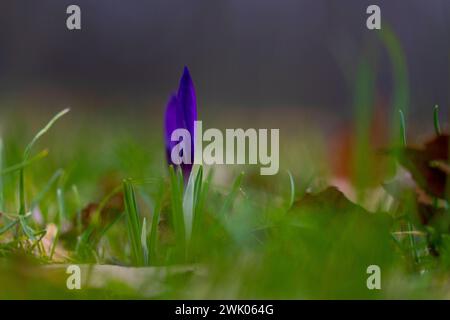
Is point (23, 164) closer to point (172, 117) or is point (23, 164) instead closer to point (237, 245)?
point (172, 117)

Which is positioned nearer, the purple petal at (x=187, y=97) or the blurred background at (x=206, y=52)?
the purple petal at (x=187, y=97)

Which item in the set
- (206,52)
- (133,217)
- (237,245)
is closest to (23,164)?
(133,217)

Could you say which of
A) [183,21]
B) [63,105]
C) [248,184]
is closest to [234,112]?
[63,105]

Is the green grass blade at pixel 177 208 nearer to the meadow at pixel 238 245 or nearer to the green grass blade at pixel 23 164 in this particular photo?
the meadow at pixel 238 245

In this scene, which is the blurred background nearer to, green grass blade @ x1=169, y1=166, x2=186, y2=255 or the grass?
the grass

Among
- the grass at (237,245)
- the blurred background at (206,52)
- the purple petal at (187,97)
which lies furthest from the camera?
the blurred background at (206,52)

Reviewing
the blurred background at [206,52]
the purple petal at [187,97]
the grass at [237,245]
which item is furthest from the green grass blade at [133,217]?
the blurred background at [206,52]
